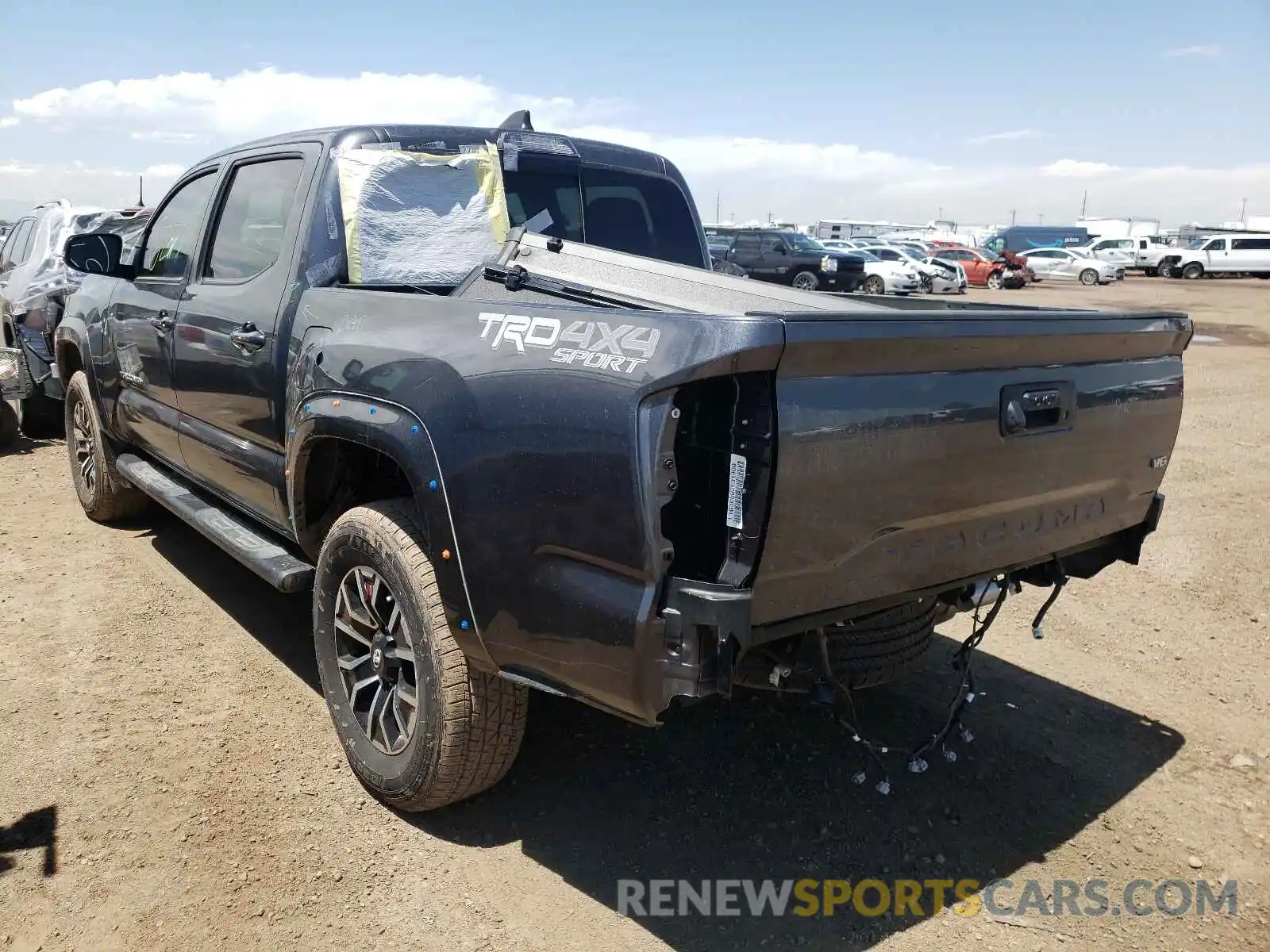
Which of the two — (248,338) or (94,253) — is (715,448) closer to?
(248,338)

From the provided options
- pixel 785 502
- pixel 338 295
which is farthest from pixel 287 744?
pixel 785 502

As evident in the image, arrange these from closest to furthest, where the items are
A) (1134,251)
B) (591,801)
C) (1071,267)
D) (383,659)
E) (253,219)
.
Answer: (383,659) < (591,801) < (253,219) < (1071,267) < (1134,251)

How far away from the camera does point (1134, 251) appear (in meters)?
41.2

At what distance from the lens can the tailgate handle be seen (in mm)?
2523

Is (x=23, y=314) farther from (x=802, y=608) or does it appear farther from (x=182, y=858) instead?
(x=802, y=608)

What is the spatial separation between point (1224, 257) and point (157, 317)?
4428cm

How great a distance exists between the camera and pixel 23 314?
8.30m

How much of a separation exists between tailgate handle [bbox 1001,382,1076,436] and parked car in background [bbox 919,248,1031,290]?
33.4 meters

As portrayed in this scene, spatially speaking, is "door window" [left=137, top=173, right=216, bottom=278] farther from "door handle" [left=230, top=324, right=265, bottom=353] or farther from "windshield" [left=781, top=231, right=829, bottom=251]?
"windshield" [left=781, top=231, right=829, bottom=251]

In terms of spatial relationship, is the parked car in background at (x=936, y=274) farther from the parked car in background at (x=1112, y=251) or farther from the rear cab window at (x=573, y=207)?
the rear cab window at (x=573, y=207)

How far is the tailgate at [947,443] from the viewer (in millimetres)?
2160

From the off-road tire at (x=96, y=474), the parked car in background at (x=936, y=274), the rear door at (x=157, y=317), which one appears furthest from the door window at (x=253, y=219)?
the parked car in background at (x=936, y=274)

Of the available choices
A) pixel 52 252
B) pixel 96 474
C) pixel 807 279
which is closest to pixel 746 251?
pixel 807 279

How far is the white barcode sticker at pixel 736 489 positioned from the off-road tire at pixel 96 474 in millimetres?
4532
